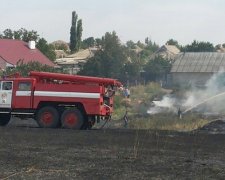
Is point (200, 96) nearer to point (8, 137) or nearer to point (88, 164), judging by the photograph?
point (8, 137)

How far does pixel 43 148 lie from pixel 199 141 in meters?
6.36

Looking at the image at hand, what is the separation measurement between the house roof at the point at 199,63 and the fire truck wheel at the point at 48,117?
4853 centimetres

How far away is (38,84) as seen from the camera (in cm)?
2400

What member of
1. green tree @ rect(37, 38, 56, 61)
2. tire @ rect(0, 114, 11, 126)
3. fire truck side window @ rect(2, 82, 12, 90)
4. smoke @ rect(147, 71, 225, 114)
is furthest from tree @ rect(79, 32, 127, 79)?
fire truck side window @ rect(2, 82, 12, 90)

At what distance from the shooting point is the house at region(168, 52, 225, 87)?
69.8 meters

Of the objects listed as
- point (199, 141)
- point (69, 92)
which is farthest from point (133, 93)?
point (199, 141)

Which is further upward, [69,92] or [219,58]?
[219,58]

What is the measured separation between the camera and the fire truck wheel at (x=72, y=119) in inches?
945

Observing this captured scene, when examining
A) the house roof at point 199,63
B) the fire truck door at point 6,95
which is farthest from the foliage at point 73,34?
the fire truck door at point 6,95

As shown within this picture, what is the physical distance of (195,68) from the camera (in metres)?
71.0

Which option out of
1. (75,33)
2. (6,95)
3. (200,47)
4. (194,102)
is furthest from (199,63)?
(6,95)

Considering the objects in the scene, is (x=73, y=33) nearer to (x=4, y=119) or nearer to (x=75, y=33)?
(x=75, y=33)

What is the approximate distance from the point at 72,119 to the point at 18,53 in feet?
135

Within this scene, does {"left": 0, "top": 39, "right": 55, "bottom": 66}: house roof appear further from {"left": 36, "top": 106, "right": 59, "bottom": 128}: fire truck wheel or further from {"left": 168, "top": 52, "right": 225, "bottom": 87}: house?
{"left": 36, "top": 106, "right": 59, "bottom": 128}: fire truck wheel
